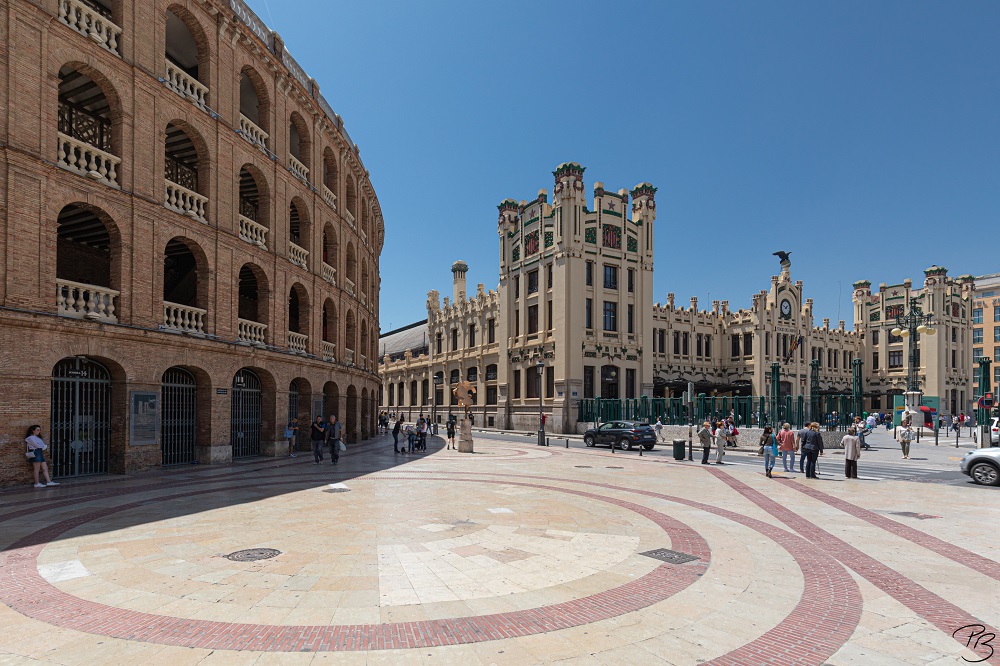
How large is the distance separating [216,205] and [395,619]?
18.3 metres

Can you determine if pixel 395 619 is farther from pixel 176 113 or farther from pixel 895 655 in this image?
pixel 176 113

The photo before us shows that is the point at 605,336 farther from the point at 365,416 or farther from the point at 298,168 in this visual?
the point at 298,168

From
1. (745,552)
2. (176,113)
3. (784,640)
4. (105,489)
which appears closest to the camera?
(784,640)

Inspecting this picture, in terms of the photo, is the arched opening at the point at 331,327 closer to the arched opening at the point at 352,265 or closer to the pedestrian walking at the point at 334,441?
the arched opening at the point at 352,265

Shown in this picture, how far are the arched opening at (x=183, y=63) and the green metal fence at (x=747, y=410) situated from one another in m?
28.0

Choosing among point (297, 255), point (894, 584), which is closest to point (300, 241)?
point (297, 255)

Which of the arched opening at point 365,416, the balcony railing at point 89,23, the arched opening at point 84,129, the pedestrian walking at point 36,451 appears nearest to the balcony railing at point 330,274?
the arched opening at point 365,416

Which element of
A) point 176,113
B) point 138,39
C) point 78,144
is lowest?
point 78,144

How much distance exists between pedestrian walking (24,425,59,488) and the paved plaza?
0.62 metres

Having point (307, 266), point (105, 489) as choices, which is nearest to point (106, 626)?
point (105, 489)

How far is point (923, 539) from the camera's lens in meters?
9.86

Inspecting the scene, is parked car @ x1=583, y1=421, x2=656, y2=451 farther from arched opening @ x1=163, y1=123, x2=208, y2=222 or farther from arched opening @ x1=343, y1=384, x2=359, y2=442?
arched opening @ x1=163, y1=123, x2=208, y2=222

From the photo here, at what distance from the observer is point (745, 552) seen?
29.2 ft

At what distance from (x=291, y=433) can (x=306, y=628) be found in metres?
18.9
